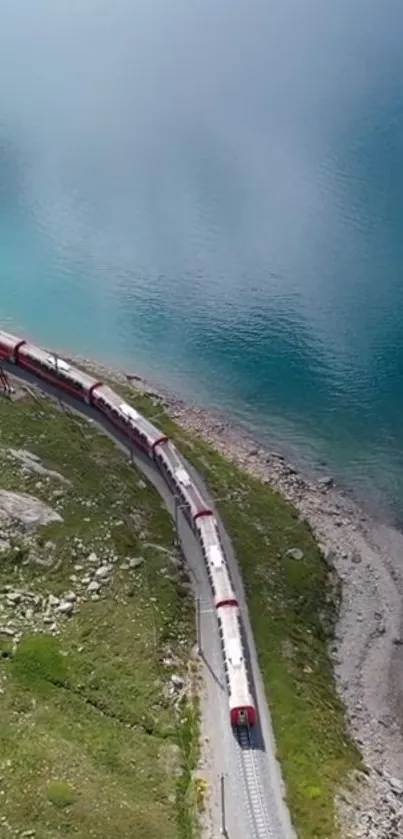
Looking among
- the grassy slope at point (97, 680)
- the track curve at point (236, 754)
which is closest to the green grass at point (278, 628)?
the grassy slope at point (97, 680)

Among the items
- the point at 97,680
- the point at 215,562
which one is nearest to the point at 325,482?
the point at 215,562

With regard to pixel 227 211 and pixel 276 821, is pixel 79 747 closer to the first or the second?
pixel 276 821

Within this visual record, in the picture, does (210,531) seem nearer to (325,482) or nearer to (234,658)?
(234,658)

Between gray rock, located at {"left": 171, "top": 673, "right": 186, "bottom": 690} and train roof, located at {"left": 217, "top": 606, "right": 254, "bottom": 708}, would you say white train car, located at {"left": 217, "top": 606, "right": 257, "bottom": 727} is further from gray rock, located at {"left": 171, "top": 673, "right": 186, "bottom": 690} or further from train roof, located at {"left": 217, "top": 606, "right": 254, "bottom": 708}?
gray rock, located at {"left": 171, "top": 673, "right": 186, "bottom": 690}

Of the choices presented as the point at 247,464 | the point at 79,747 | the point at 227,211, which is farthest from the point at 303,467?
the point at 227,211

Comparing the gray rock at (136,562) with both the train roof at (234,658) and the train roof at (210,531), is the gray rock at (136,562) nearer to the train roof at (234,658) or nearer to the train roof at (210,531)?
the train roof at (210,531)
